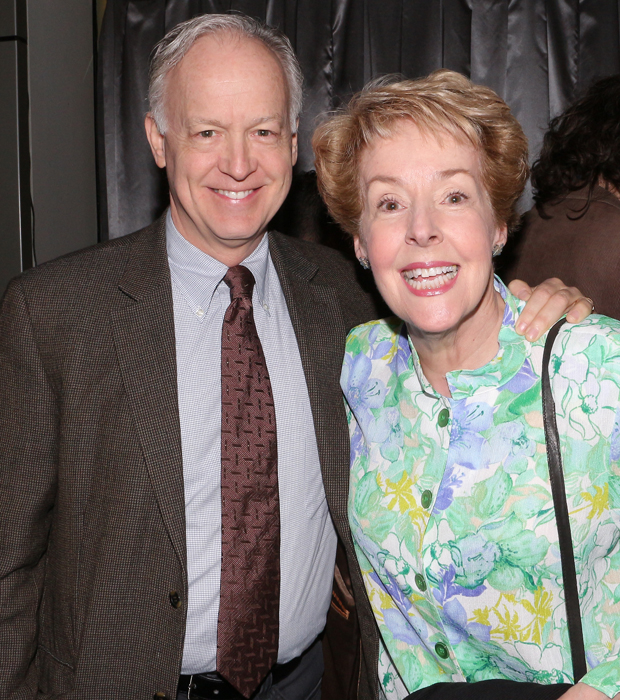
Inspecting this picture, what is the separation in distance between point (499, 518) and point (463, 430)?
0.54ft

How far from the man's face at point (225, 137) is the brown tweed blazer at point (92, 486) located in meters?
0.20

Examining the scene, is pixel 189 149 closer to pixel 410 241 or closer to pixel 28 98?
pixel 410 241

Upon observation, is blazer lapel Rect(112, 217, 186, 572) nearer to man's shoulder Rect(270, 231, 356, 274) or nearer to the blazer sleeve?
the blazer sleeve

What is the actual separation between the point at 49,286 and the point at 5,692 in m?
0.84

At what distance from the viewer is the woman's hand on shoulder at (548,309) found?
50.8 inches

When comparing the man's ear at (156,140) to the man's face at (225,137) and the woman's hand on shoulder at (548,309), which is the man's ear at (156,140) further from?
the woman's hand on shoulder at (548,309)

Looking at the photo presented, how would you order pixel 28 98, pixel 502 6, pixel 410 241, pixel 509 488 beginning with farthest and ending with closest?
pixel 502 6
pixel 28 98
pixel 410 241
pixel 509 488

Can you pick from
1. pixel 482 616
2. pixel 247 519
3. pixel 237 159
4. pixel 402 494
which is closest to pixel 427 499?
pixel 402 494

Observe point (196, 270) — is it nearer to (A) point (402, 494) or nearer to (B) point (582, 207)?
(A) point (402, 494)

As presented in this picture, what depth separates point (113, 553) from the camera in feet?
4.62

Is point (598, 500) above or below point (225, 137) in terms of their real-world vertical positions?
below

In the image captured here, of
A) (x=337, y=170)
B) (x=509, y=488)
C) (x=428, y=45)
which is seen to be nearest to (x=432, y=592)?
(x=509, y=488)

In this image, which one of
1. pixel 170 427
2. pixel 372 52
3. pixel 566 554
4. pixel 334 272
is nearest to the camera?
pixel 566 554

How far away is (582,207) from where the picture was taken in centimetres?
167
